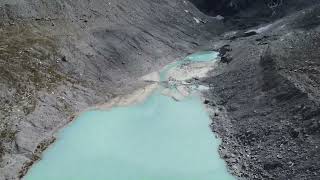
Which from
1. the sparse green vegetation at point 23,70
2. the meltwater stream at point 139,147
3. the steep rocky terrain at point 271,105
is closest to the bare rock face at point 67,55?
the sparse green vegetation at point 23,70

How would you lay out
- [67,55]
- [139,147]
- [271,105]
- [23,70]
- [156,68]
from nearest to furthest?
[139,147] < [271,105] < [23,70] < [67,55] < [156,68]

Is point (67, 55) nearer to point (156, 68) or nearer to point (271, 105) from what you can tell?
point (156, 68)

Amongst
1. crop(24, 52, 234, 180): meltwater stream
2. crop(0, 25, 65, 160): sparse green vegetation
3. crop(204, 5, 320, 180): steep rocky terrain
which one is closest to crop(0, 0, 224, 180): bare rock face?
crop(0, 25, 65, 160): sparse green vegetation

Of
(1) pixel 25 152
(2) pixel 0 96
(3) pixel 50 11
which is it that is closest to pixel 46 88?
(2) pixel 0 96

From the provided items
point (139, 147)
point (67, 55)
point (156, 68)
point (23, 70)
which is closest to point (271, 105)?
point (139, 147)

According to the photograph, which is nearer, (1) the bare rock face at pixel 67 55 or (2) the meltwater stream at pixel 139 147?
(2) the meltwater stream at pixel 139 147

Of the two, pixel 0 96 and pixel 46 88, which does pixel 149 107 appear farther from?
pixel 0 96

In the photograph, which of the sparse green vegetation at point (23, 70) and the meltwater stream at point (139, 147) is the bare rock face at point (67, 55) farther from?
the meltwater stream at point (139, 147)
